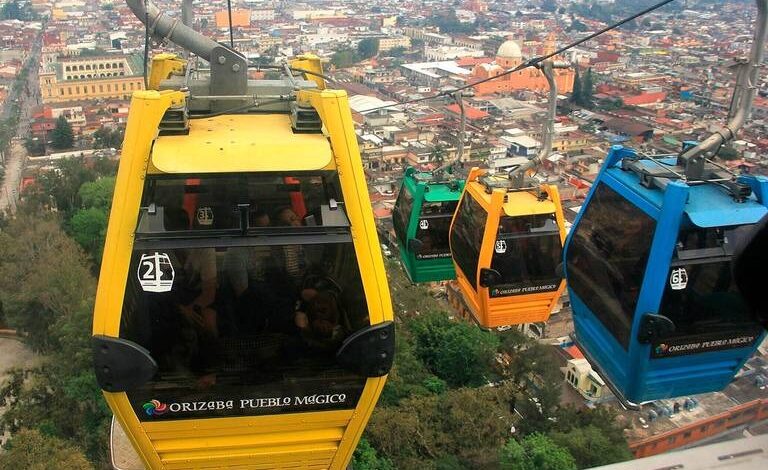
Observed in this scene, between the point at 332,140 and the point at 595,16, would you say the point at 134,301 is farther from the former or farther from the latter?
the point at 595,16

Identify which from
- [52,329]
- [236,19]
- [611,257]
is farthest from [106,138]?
[236,19]

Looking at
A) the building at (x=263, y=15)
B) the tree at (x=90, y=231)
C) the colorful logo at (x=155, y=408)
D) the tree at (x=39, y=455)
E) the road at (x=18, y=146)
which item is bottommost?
the road at (x=18, y=146)

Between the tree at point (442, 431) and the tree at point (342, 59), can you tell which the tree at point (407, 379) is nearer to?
the tree at point (442, 431)

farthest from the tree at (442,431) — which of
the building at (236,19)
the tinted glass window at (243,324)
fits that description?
the building at (236,19)

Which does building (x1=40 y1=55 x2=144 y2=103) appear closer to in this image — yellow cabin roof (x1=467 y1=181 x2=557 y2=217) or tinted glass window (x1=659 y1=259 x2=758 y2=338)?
yellow cabin roof (x1=467 y1=181 x2=557 y2=217)

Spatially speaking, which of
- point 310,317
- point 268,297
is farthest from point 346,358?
point 268,297

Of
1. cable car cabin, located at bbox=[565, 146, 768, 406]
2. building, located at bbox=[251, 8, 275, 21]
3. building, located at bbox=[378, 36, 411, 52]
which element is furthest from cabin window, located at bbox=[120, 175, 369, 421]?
building, located at bbox=[251, 8, 275, 21]
